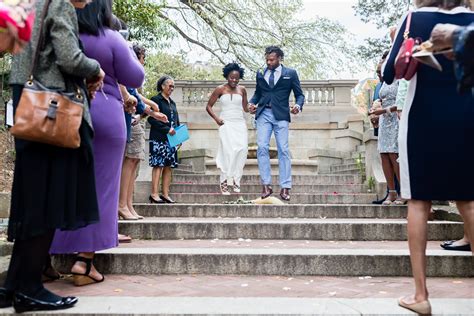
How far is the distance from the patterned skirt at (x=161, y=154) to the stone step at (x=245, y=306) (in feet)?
12.8

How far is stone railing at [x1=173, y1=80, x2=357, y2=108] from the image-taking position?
15.5 m

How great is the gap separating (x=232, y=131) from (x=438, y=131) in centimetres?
501

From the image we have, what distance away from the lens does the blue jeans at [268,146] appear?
22.4ft

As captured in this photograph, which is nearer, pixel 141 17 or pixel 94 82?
pixel 94 82

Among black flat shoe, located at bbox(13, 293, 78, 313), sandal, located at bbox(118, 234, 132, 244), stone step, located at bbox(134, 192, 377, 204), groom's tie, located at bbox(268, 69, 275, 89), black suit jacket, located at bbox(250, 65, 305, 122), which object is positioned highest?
groom's tie, located at bbox(268, 69, 275, 89)

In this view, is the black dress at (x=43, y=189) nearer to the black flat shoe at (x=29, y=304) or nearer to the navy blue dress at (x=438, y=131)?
the black flat shoe at (x=29, y=304)

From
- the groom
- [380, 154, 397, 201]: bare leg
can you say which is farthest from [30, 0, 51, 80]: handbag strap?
[380, 154, 397, 201]: bare leg

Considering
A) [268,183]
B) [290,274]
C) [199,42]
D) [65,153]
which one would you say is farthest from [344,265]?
[199,42]

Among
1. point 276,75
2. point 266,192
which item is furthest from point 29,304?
point 276,75

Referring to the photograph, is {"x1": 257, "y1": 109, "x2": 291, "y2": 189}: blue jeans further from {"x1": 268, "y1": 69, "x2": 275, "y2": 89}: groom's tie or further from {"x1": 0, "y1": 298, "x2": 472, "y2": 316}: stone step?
{"x1": 0, "y1": 298, "x2": 472, "y2": 316}: stone step

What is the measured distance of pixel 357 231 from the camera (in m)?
4.89

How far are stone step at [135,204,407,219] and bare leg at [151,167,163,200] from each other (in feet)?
2.57

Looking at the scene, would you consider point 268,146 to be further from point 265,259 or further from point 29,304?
point 29,304

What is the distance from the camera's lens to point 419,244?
2688 mm
